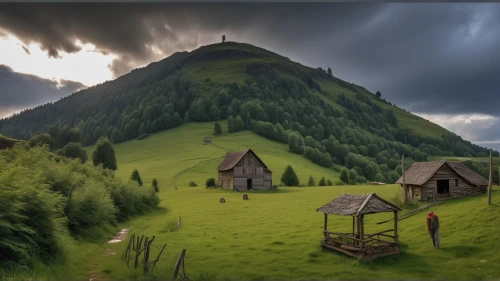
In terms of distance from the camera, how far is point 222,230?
29.1 meters

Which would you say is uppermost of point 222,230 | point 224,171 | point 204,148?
point 204,148

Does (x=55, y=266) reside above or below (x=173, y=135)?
below

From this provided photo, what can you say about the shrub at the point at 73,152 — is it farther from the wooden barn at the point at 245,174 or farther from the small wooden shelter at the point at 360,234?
the small wooden shelter at the point at 360,234

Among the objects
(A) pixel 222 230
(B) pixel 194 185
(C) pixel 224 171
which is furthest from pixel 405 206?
(B) pixel 194 185

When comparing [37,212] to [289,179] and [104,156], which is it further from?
[104,156]

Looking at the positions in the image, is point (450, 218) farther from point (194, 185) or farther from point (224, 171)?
point (194, 185)

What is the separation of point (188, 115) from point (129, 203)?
479ft

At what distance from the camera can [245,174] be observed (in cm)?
7038

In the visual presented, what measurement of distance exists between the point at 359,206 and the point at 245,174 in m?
49.8

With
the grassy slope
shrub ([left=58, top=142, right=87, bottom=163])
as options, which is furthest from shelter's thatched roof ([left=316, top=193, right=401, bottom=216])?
shrub ([left=58, top=142, right=87, bottom=163])

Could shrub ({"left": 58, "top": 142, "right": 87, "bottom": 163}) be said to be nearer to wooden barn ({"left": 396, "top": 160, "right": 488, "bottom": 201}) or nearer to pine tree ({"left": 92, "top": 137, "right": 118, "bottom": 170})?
pine tree ({"left": 92, "top": 137, "right": 118, "bottom": 170})

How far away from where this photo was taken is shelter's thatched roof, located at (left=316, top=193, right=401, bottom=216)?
21.0 meters

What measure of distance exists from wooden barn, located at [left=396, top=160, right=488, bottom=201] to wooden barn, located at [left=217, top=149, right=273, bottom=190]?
3471 cm

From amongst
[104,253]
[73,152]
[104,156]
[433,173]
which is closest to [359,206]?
[104,253]
